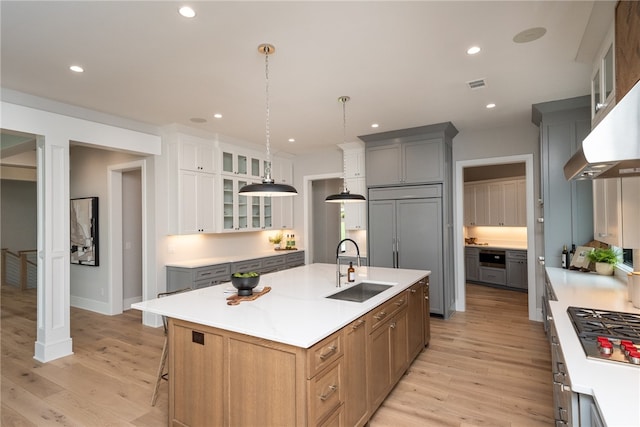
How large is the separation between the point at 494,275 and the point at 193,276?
591 centimetres

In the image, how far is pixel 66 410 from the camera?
2623mm

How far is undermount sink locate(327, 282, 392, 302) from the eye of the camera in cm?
289

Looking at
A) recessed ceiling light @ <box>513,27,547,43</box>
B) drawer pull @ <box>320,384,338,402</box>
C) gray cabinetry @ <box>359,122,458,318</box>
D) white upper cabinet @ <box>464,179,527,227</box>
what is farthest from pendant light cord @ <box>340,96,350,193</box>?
white upper cabinet @ <box>464,179,527,227</box>

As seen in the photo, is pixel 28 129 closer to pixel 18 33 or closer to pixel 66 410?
pixel 18 33

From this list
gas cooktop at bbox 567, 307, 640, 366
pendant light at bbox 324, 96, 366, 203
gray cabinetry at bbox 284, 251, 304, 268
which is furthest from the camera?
gray cabinetry at bbox 284, 251, 304, 268

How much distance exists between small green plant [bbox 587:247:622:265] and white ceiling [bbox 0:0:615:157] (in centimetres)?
172

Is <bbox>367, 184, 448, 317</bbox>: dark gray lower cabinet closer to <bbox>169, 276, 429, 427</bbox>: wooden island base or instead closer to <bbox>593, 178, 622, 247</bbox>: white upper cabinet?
<bbox>593, 178, 622, 247</bbox>: white upper cabinet

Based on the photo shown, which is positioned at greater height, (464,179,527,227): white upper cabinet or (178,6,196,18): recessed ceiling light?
(178,6,196,18): recessed ceiling light

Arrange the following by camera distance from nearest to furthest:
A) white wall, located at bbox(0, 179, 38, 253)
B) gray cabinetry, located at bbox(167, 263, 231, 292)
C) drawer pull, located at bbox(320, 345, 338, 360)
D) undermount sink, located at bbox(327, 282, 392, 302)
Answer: drawer pull, located at bbox(320, 345, 338, 360), undermount sink, located at bbox(327, 282, 392, 302), gray cabinetry, located at bbox(167, 263, 231, 292), white wall, located at bbox(0, 179, 38, 253)

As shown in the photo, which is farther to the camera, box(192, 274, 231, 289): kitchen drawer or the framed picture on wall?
the framed picture on wall

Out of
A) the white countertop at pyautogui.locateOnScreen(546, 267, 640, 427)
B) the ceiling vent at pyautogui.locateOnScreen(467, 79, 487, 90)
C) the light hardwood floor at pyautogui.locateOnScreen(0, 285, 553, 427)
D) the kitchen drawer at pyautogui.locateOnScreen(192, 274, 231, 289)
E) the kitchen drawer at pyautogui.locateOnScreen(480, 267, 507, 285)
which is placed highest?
the ceiling vent at pyautogui.locateOnScreen(467, 79, 487, 90)

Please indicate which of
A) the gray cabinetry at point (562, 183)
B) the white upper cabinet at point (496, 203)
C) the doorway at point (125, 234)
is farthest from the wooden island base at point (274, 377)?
the white upper cabinet at point (496, 203)

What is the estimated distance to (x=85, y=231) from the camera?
5539mm

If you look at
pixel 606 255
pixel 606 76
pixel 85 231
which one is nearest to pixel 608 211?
pixel 606 76
